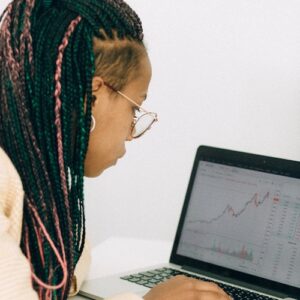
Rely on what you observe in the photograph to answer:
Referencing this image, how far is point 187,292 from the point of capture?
773 millimetres

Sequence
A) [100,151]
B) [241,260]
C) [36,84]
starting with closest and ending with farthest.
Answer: [36,84]
[100,151]
[241,260]

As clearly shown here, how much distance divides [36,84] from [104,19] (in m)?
0.13

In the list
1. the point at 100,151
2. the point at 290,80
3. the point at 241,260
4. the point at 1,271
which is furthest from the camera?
the point at 290,80

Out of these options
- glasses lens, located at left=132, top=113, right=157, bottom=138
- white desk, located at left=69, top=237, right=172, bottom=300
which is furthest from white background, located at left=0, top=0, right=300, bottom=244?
glasses lens, located at left=132, top=113, right=157, bottom=138

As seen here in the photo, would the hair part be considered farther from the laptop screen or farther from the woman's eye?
the laptop screen

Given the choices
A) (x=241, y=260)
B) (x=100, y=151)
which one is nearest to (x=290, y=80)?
(x=241, y=260)

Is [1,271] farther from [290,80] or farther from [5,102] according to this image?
[290,80]

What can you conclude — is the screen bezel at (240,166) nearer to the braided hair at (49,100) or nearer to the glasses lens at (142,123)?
the glasses lens at (142,123)

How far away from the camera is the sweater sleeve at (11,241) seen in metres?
0.60

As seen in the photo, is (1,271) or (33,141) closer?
(1,271)

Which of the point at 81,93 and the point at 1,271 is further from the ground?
the point at 81,93

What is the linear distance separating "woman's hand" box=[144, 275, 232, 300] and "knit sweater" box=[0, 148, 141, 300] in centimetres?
22

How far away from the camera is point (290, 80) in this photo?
130cm

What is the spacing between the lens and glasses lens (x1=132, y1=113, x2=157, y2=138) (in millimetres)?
867
